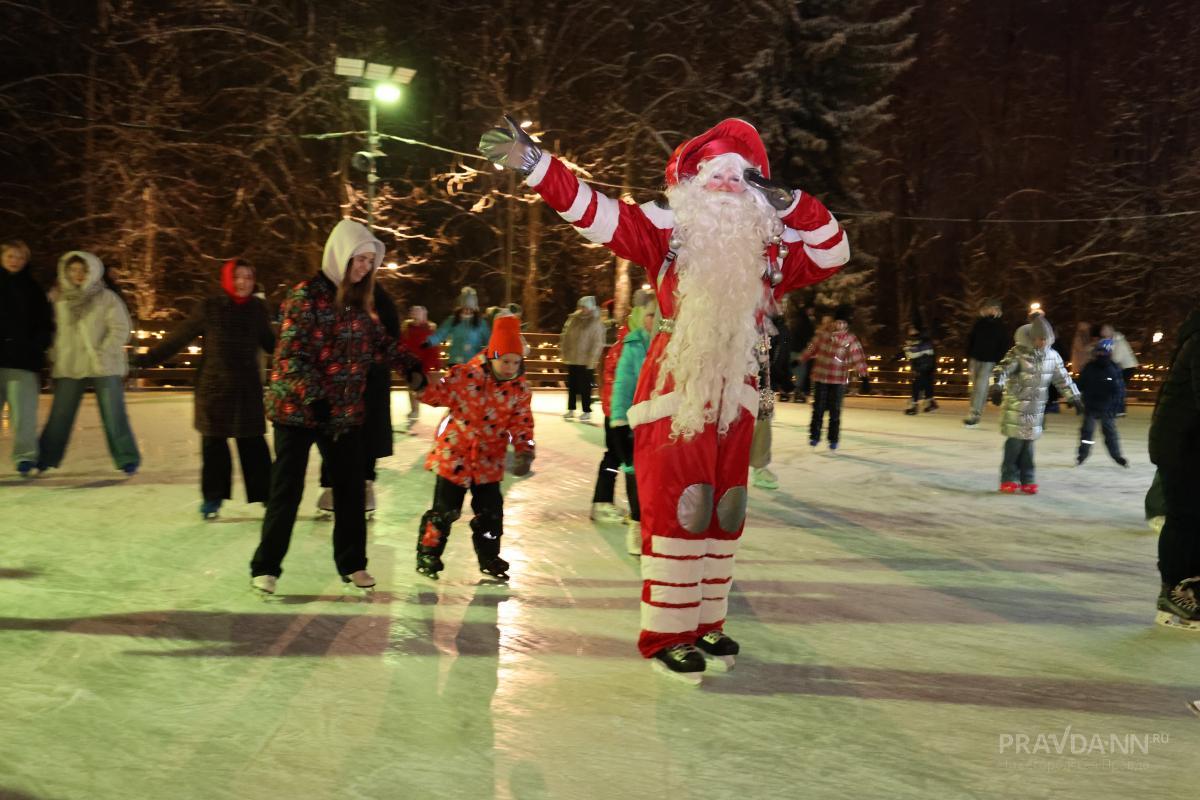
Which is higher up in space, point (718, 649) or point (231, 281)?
point (231, 281)

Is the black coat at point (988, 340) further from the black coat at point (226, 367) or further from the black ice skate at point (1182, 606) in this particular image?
the black coat at point (226, 367)

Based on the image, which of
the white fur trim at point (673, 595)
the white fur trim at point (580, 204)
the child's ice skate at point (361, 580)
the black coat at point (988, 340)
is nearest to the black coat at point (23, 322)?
the child's ice skate at point (361, 580)

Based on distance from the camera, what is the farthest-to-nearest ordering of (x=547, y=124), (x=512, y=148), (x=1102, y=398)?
(x=547, y=124), (x=1102, y=398), (x=512, y=148)

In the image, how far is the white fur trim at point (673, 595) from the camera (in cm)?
425

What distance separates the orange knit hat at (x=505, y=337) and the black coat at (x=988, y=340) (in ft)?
40.2

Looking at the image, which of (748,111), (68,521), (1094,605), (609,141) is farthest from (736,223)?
(748,111)

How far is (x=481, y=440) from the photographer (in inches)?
226

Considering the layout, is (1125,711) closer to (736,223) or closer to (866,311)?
(736,223)

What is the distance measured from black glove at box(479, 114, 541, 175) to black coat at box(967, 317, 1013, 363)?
1354 cm

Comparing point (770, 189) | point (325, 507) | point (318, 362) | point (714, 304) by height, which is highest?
point (770, 189)

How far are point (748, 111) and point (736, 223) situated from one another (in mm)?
24150

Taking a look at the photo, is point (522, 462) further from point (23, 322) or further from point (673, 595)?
point (23, 322)

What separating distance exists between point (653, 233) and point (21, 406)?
6.70m

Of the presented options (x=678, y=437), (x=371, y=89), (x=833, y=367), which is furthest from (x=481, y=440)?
(x=371, y=89)
